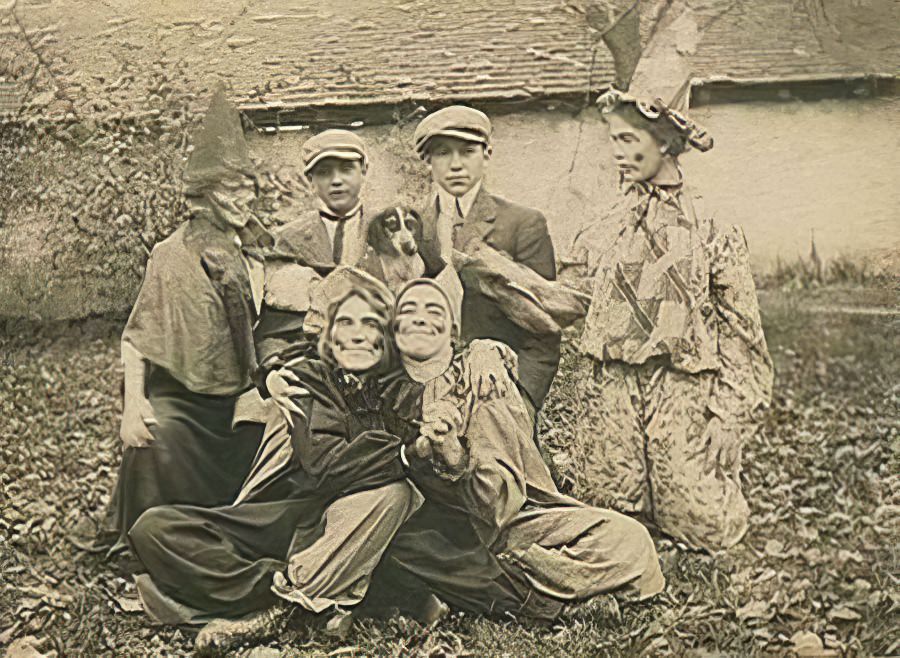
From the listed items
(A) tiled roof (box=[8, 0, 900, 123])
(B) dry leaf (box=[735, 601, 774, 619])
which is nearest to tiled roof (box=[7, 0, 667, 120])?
(A) tiled roof (box=[8, 0, 900, 123])

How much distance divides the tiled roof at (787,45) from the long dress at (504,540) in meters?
2.10

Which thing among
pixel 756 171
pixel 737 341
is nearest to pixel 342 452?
pixel 737 341

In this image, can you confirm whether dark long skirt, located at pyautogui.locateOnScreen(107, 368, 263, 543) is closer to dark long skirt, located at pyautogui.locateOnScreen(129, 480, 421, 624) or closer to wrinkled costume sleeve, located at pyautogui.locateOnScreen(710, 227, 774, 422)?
dark long skirt, located at pyautogui.locateOnScreen(129, 480, 421, 624)

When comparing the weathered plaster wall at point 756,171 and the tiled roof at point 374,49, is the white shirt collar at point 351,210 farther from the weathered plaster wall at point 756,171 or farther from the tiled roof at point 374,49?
the tiled roof at point 374,49

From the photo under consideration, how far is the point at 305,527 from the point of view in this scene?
6.20 meters

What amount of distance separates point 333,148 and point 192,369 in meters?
1.28

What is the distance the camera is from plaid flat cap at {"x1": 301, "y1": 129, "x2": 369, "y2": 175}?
21.4 ft

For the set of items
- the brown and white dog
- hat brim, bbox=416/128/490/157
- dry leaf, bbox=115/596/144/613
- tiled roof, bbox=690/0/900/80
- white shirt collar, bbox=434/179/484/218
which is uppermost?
tiled roof, bbox=690/0/900/80

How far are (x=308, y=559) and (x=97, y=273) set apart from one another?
1866 mm

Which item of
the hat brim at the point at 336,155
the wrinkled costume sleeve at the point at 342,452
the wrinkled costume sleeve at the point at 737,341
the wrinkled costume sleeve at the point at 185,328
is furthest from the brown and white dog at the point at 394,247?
the wrinkled costume sleeve at the point at 737,341

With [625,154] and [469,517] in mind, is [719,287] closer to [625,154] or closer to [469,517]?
[625,154]

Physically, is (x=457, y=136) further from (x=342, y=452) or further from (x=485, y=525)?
(x=485, y=525)

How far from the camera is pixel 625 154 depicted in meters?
6.51

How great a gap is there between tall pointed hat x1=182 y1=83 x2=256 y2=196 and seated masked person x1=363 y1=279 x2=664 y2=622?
1184 mm
